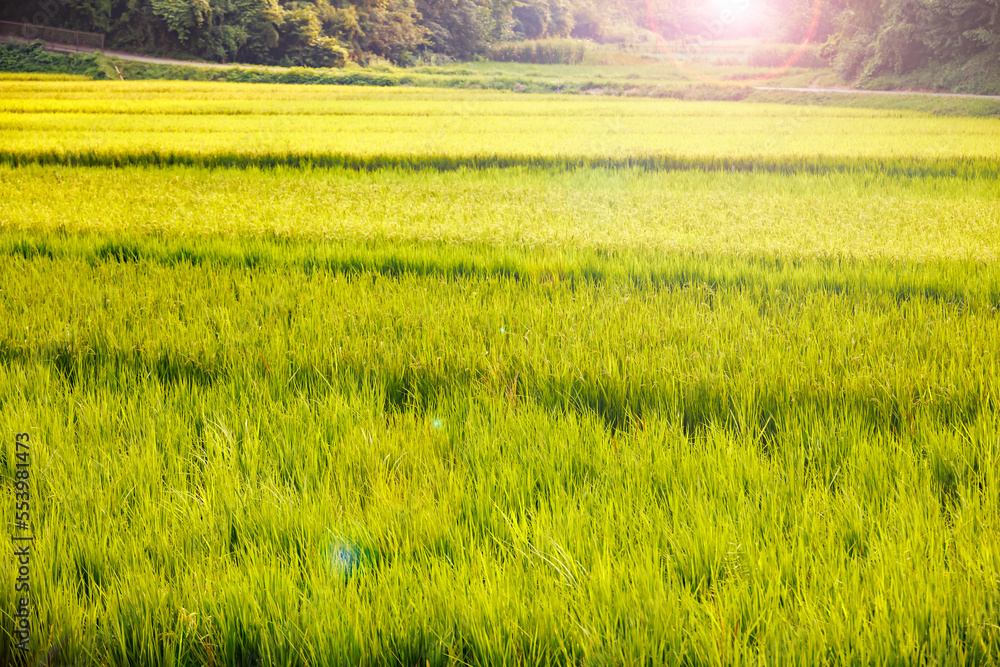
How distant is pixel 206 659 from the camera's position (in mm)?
1088

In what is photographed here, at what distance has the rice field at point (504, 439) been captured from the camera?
1076mm

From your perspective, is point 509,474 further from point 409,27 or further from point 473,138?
point 409,27

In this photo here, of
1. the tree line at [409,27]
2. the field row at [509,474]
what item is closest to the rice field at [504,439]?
the field row at [509,474]

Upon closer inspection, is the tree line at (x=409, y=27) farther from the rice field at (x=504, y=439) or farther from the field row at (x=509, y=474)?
the field row at (x=509, y=474)

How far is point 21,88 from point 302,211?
23.1 meters

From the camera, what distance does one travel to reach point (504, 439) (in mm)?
1758

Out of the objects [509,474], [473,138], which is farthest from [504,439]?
[473,138]

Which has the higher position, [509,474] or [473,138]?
[473,138]

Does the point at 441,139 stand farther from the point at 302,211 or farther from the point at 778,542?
the point at 778,542

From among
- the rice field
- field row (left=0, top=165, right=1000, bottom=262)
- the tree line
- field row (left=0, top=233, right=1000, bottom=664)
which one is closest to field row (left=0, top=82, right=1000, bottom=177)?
field row (left=0, top=165, right=1000, bottom=262)

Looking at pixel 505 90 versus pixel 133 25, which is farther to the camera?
pixel 133 25

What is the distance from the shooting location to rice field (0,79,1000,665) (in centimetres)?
108

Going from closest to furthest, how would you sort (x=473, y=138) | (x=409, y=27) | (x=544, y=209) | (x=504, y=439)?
(x=504, y=439) → (x=544, y=209) → (x=473, y=138) → (x=409, y=27)

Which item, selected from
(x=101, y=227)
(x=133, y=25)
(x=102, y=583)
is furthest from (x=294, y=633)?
(x=133, y=25)
